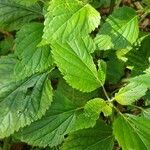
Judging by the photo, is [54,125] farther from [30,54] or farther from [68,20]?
[68,20]

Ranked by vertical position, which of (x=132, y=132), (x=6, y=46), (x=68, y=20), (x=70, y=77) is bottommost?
(x=6, y=46)

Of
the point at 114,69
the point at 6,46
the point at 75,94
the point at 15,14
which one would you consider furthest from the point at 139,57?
the point at 6,46

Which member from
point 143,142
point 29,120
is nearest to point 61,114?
point 29,120

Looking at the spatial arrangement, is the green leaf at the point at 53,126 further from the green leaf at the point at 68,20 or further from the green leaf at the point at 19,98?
the green leaf at the point at 68,20

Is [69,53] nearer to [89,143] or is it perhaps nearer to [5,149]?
[89,143]

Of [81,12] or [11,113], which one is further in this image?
[11,113]

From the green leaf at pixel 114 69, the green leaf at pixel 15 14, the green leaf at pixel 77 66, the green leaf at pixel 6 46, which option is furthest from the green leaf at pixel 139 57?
the green leaf at pixel 6 46
